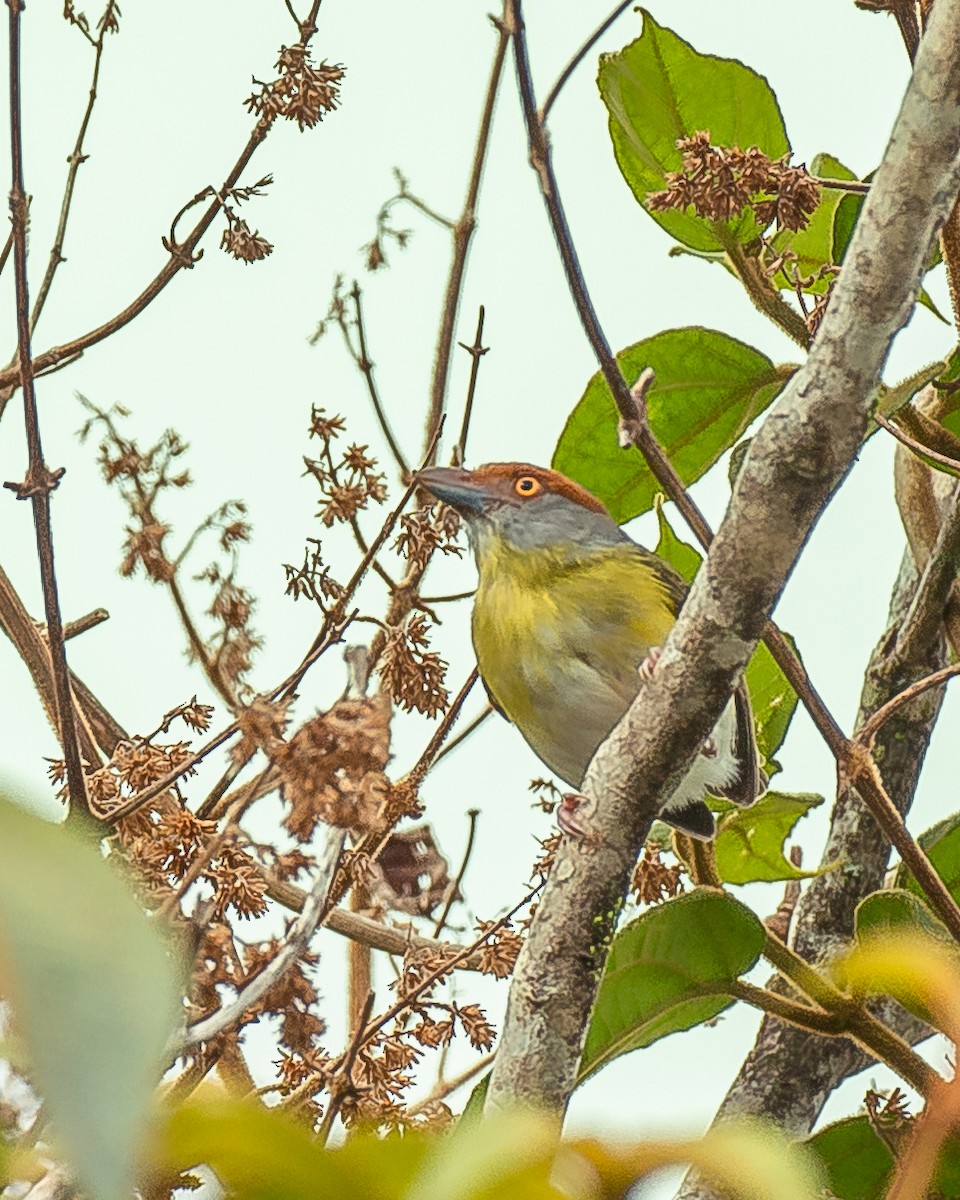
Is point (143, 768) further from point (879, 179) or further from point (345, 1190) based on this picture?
point (345, 1190)

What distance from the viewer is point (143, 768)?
132cm

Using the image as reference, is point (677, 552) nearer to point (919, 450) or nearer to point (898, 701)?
point (919, 450)

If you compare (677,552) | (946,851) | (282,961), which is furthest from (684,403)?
(282,961)

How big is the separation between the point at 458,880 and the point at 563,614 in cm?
55

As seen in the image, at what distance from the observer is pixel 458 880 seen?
172 centimetres

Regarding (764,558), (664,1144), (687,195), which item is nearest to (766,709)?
(687,195)

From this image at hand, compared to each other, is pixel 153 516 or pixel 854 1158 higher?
pixel 153 516

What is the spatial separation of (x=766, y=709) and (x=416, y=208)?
0.86m

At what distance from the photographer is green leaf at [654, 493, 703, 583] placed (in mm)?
1988

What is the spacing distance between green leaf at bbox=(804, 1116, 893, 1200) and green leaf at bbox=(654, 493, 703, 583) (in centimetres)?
73

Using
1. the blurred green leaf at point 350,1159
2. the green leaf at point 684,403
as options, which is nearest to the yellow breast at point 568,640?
the green leaf at point 684,403

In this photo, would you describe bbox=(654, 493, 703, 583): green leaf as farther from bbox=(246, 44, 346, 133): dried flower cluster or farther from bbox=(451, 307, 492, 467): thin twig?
bbox=(246, 44, 346, 133): dried flower cluster

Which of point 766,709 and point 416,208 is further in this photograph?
point 416,208

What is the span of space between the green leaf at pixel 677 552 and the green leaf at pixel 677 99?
420 mm
